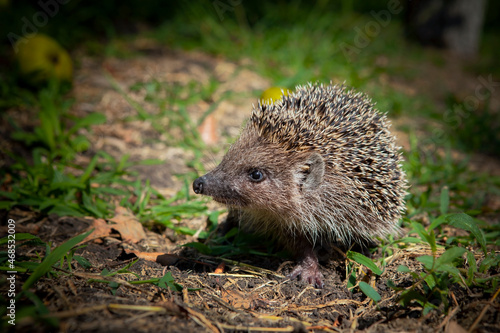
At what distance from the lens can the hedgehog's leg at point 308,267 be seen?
12.1ft

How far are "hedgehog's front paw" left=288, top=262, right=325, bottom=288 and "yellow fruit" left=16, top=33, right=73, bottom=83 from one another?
5384 millimetres

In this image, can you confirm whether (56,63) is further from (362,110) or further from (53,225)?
(362,110)

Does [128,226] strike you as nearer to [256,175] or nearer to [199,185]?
[199,185]

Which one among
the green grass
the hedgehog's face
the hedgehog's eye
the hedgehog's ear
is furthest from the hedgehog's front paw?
the hedgehog's eye

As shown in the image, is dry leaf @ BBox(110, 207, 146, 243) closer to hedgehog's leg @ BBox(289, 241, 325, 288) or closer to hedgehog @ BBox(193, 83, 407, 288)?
hedgehog @ BBox(193, 83, 407, 288)

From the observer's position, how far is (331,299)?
3.46 meters

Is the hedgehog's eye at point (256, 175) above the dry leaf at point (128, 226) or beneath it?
above

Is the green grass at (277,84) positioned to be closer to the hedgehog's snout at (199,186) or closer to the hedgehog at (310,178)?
the hedgehog at (310,178)

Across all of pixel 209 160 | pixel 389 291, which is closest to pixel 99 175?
pixel 209 160

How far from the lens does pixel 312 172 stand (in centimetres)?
377

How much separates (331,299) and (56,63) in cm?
598

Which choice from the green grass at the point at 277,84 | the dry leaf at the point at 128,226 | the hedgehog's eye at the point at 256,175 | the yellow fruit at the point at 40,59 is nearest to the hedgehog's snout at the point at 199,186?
the hedgehog's eye at the point at 256,175

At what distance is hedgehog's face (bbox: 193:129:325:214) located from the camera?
146 inches

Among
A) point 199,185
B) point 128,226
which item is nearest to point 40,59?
point 128,226
